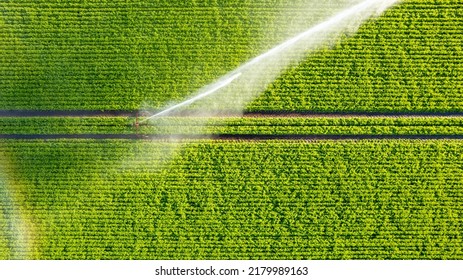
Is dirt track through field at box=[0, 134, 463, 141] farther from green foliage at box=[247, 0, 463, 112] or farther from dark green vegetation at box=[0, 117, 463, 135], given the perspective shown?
green foliage at box=[247, 0, 463, 112]

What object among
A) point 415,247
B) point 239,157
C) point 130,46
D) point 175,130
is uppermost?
point 130,46

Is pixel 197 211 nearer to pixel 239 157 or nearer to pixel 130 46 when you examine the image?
pixel 239 157

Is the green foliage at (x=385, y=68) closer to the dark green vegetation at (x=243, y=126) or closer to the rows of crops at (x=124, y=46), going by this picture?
the dark green vegetation at (x=243, y=126)

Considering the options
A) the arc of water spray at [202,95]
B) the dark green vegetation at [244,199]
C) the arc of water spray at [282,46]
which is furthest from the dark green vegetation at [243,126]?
the arc of water spray at [282,46]

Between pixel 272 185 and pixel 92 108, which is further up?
pixel 92 108

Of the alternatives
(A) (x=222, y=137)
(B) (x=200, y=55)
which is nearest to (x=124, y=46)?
(B) (x=200, y=55)
